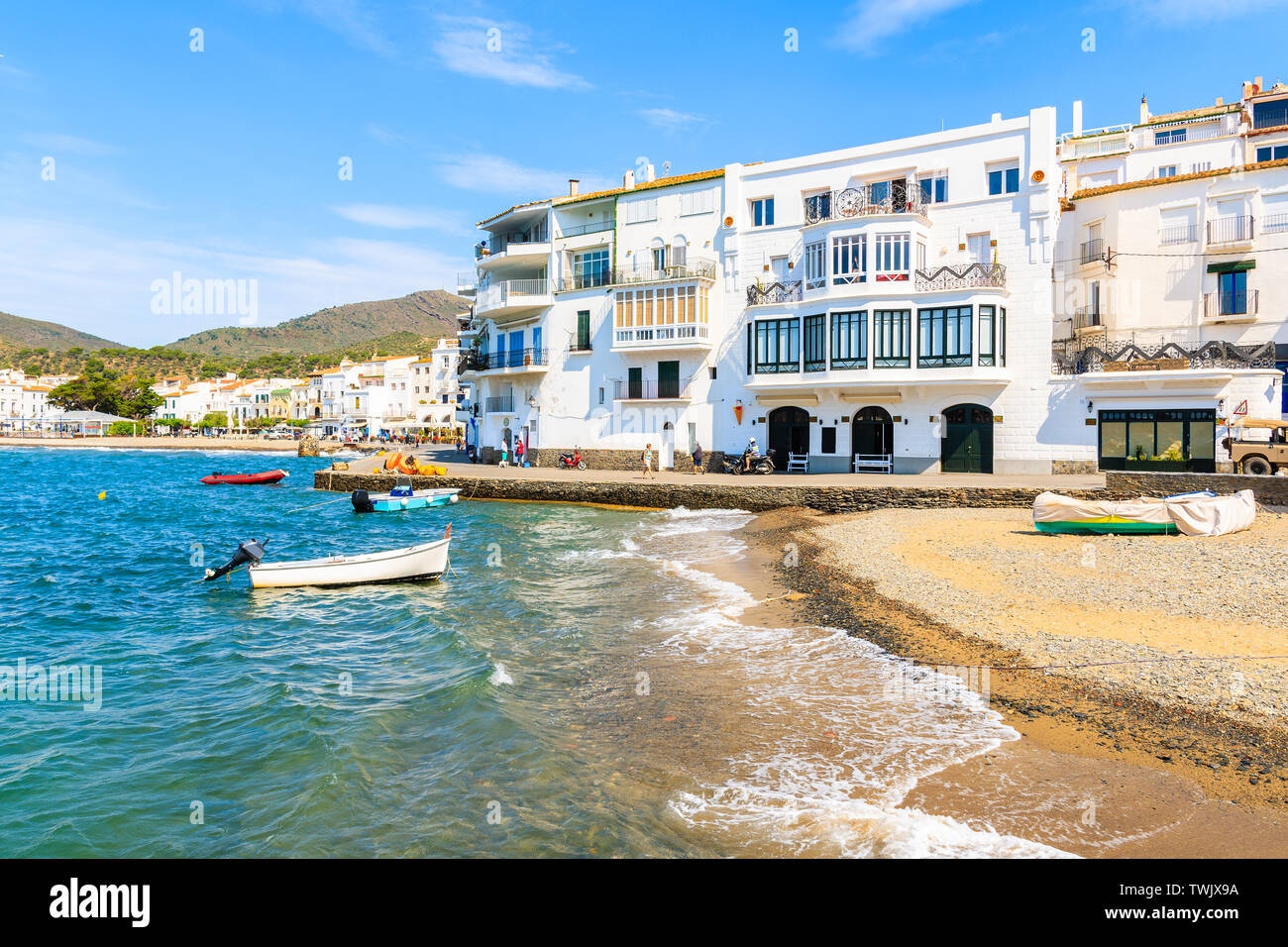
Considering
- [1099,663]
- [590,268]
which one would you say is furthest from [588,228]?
[1099,663]

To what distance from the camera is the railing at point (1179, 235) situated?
3269 centimetres

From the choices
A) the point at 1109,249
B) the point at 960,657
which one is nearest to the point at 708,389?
the point at 1109,249

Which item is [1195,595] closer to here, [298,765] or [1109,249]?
[298,765]

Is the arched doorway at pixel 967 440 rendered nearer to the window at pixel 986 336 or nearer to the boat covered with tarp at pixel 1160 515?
the window at pixel 986 336

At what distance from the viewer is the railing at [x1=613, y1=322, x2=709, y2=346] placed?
131 feet

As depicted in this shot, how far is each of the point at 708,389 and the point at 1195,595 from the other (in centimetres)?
2843

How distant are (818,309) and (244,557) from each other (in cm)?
2630

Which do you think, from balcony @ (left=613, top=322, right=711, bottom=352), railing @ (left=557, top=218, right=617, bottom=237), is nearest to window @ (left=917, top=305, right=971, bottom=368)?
balcony @ (left=613, top=322, right=711, bottom=352)

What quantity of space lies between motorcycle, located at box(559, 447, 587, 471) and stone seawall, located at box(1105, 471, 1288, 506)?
2633 cm

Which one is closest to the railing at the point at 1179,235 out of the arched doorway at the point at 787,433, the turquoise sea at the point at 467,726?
the arched doorway at the point at 787,433

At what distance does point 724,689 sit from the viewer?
11.1 m

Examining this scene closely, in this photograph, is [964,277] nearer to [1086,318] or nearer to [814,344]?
[1086,318]

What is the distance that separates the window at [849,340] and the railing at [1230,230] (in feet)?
46.8
